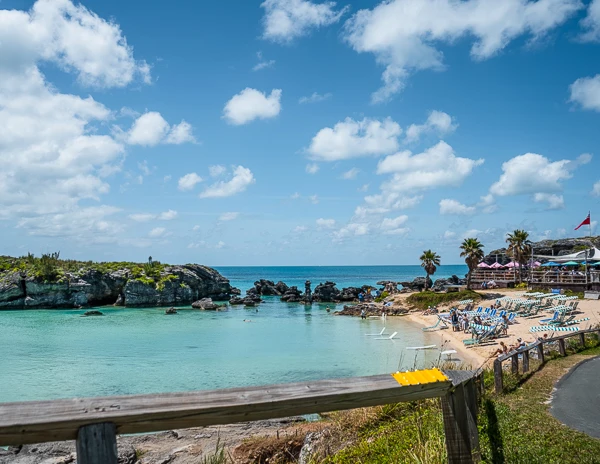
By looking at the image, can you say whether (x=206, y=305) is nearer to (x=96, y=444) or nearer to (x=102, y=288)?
(x=102, y=288)

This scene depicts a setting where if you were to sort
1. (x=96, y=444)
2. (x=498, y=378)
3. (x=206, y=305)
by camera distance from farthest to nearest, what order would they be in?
1. (x=206, y=305)
2. (x=498, y=378)
3. (x=96, y=444)

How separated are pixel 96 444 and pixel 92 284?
6990 cm

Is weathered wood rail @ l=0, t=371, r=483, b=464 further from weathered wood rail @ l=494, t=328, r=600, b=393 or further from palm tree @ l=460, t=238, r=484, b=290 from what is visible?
palm tree @ l=460, t=238, r=484, b=290

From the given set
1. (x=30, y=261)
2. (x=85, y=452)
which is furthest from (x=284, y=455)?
(x=30, y=261)

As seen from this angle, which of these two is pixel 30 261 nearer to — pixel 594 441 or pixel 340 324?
pixel 340 324

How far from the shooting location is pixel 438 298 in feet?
165

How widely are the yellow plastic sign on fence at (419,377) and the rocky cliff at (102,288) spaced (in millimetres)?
67160

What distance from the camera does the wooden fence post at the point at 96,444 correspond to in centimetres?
216

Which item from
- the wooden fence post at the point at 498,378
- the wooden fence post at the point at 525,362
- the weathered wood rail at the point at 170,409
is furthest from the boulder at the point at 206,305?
the weathered wood rail at the point at 170,409

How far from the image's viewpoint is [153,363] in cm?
2702

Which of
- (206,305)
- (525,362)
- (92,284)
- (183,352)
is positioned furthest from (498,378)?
(92,284)

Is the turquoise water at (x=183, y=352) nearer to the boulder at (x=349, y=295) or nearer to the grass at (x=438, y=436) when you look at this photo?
the grass at (x=438, y=436)

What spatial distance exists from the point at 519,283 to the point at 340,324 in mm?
26599

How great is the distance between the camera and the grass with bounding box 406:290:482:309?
48562mm
